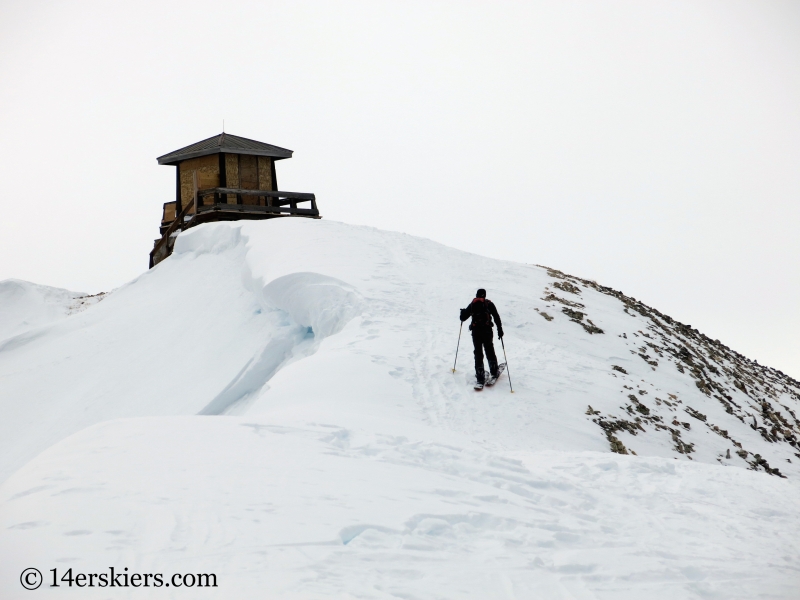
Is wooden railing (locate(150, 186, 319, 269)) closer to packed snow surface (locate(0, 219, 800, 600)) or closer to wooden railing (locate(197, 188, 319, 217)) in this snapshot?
wooden railing (locate(197, 188, 319, 217))

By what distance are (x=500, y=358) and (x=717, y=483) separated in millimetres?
5931

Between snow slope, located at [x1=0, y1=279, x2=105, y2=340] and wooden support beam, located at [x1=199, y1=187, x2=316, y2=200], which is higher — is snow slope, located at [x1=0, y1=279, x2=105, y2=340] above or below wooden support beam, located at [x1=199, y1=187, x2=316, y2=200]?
below

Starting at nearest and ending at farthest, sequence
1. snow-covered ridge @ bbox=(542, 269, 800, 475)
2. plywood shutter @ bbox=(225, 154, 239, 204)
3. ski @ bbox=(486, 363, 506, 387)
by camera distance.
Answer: ski @ bbox=(486, 363, 506, 387)
snow-covered ridge @ bbox=(542, 269, 800, 475)
plywood shutter @ bbox=(225, 154, 239, 204)

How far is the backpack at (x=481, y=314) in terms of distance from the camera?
1264 centimetres

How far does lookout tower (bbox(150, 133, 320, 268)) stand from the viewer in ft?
84.2

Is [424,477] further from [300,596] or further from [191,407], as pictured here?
[191,407]

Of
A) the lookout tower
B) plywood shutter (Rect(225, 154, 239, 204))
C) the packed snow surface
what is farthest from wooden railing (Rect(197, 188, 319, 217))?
the packed snow surface

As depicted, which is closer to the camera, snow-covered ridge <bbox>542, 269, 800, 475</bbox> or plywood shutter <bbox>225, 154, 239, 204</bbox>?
snow-covered ridge <bbox>542, 269, 800, 475</bbox>

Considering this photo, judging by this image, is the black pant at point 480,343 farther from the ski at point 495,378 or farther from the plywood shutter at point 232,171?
the plywood shutter at point 232,171

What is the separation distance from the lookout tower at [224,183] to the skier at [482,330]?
14371mm

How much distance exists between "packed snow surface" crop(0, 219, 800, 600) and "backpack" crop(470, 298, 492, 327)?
47.0 inches

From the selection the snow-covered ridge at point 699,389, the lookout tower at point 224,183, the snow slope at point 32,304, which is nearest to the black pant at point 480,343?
the snow-covered ridge at point 699,389

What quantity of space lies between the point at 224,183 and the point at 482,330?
60.5 feet

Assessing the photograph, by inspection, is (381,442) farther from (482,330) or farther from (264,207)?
(264,207)
